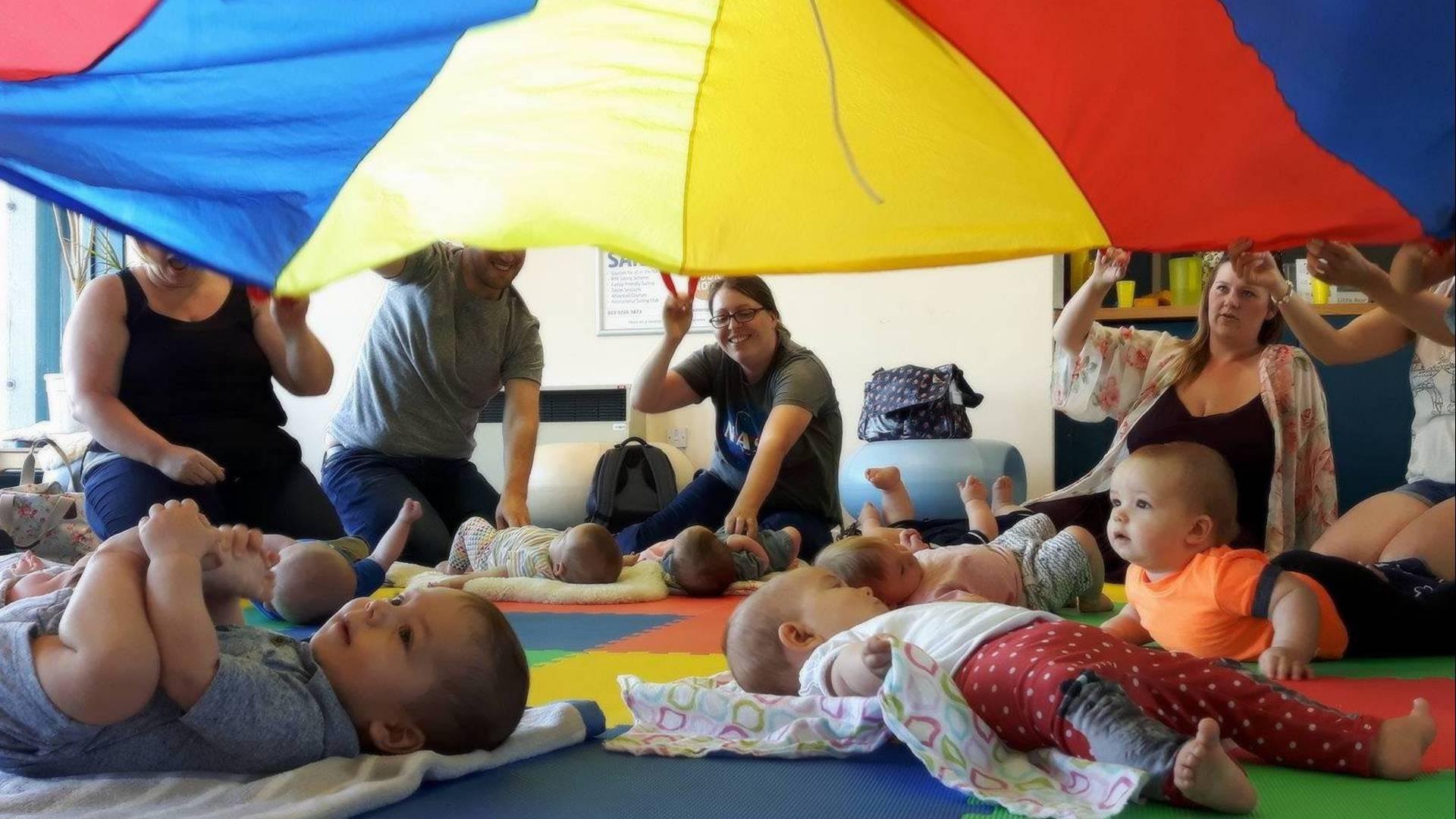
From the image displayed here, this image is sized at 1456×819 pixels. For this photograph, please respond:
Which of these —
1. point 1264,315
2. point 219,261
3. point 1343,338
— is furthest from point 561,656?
point 1264,315

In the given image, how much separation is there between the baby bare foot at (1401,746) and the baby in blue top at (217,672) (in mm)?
767

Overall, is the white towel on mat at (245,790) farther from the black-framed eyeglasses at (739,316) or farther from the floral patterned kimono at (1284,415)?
the black-framed eyeglasses at (739,316)

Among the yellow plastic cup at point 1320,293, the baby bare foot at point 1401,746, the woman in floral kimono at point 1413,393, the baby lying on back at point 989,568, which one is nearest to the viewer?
the woman in floral kimono at point 1413,393

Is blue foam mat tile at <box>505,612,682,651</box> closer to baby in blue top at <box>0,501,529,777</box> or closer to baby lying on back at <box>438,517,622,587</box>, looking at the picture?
baby lying on back at <box>438,517,622,587</box>

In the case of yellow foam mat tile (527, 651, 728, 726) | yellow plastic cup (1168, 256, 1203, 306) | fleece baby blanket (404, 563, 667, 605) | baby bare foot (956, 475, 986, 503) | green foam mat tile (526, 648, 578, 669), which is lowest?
fleece baby blanket (404, 563, 667, 605)

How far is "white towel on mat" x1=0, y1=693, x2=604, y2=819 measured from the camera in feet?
3.07

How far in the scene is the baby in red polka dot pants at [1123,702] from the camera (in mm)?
959

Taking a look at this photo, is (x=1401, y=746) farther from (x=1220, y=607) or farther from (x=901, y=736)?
(x=1220, y=607)

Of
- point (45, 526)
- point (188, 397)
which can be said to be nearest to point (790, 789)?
point (188, 397)

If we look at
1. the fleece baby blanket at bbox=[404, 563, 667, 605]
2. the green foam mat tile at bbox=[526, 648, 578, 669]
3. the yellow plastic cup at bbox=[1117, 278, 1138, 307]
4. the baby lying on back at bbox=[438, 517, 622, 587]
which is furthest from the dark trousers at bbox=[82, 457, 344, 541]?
the yellow plastic cup at bbox=[1117, 278, 1138, 307]

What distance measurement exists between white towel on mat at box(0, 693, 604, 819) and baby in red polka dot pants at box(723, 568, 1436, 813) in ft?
1.34

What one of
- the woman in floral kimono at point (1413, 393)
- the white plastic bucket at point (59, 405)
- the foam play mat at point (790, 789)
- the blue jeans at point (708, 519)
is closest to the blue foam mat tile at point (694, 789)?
the foam play mat at point (790, 789)

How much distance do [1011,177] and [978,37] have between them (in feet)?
0.59

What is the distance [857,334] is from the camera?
187 inches
